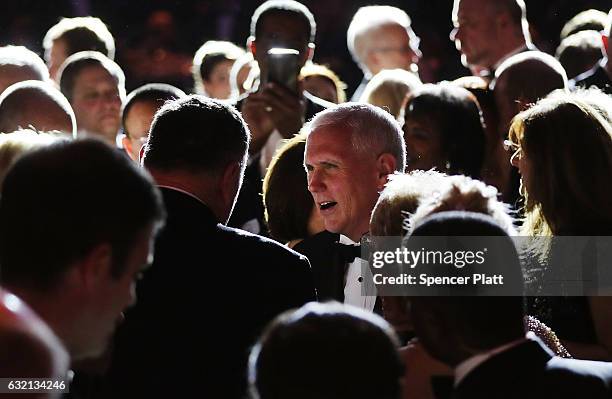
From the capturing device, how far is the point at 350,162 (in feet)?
15.5

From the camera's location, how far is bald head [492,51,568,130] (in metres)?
5.84

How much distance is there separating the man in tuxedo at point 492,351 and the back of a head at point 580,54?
5.32m

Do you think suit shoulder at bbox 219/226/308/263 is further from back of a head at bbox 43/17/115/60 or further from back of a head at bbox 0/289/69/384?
back of a head at bbox 43/17/115/60

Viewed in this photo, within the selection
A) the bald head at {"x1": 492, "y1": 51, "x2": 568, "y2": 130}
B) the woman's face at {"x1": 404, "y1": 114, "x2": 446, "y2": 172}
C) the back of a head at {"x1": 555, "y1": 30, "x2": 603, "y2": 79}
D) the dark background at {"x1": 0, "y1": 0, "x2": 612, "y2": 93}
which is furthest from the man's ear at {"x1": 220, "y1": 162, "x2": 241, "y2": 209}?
the dark background at {"x1": 0, "y1": 0, "x2": 612, "y2": 93}

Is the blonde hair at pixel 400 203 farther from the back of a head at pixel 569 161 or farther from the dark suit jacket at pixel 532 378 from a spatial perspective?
the dark suit jacket at pixel 532 378

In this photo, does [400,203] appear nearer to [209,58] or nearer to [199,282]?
[199,282]

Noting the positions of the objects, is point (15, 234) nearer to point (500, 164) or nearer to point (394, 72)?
point (500, 164)

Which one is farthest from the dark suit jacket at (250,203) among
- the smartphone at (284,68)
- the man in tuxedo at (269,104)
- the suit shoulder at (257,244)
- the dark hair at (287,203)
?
the suit shoulder at (257,244)

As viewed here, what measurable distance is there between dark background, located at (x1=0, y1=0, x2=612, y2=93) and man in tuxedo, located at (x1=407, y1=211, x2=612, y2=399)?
25.5 ft

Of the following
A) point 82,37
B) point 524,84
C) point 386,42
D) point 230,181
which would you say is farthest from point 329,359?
point 82,37

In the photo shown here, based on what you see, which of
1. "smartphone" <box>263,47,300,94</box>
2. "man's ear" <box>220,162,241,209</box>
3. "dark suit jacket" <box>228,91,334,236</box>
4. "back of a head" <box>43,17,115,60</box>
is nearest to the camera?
"man's ear" <box>220,162,241,209</box>

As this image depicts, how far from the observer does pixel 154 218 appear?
254 centimetres

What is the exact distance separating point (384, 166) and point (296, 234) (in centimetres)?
49

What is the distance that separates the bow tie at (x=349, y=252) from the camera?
14.3 feet
